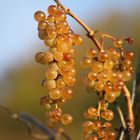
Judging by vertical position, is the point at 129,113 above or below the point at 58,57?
below

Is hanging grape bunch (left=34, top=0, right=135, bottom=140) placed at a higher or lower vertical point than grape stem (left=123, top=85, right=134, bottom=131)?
higher

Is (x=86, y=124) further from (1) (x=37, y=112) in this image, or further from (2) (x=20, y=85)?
(2) (x=20, y=85)

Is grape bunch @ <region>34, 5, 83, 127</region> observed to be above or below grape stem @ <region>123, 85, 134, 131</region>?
above

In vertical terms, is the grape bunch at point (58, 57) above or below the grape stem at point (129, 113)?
above

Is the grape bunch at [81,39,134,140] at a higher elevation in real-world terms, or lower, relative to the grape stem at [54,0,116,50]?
lower
